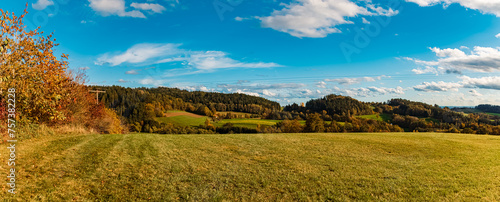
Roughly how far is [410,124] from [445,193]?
324 ft

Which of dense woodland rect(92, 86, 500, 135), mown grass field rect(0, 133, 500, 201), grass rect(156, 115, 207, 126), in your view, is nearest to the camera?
mown grass field rect(0, 133, 500, 201)

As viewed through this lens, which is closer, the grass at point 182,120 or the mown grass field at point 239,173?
the mown grass field at point 239,173

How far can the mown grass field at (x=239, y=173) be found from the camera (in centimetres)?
624

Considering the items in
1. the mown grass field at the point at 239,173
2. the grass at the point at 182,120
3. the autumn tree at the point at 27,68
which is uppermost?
the autumn tree at the point at 27,68

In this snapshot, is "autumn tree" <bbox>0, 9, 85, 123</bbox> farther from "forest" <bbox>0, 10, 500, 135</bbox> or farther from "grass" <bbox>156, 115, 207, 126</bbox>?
"grass" <bbox>156, 115, 207, 126</bbox>

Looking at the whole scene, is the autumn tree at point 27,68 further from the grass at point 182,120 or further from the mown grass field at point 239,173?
the grass at point 182,120

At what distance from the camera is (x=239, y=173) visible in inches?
313

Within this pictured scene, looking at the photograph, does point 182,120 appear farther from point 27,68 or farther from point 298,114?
point 27,68

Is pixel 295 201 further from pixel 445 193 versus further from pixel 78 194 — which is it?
pixel 78 194

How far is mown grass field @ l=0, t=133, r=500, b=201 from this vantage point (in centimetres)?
624

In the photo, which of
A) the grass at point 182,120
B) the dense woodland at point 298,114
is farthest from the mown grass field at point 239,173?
the grass at point 182,120

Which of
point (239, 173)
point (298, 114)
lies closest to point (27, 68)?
point (239, 173)

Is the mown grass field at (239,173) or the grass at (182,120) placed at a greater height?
the mown grass field at (239,173)

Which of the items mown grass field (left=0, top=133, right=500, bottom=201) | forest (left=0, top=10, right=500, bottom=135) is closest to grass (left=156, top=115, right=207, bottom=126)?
forest (left=0, top=10, right=500, bottom=135)
